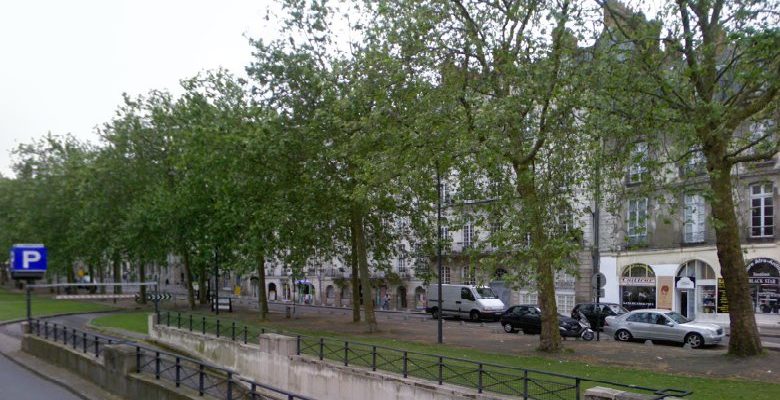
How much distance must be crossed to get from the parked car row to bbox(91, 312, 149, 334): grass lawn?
1771 cm

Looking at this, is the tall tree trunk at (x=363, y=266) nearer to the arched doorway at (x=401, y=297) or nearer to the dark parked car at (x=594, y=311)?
the dark parked car at (x=594, y=311)

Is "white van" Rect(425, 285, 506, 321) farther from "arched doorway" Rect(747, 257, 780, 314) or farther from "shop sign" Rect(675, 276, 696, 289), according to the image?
"arched doorway" Rect(747, 257, 780, 314)

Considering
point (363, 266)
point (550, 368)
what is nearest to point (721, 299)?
point (363, 266)

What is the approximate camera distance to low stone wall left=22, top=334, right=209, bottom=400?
12309 mm

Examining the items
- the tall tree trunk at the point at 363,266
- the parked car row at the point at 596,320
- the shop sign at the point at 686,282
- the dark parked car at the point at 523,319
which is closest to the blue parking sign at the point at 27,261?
the tall tree trunk at the point at 363,266

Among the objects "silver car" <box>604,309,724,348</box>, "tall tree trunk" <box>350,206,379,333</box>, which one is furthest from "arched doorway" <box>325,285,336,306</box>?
"silver car" <box>604,309,724,348</box>

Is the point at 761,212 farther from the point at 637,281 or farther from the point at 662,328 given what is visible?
the point at 662,328

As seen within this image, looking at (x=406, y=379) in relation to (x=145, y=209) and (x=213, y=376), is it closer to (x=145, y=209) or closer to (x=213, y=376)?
(x=213, y=376)

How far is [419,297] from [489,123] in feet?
130

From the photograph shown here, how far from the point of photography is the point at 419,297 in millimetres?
55500

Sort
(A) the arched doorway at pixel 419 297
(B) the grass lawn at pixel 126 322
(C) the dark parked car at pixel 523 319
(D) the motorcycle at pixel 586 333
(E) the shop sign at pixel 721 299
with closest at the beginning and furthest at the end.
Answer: (D) the motorcycle at pixel 586 333, (C) the dark parked car at pixel 523 319, (B) the grass lawn at pixel 126 322, (E) the shop sign at pixel 721 299, (A) the arched doorway at pixel 419 297

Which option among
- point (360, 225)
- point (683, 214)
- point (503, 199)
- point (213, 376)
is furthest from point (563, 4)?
point (683, 214)

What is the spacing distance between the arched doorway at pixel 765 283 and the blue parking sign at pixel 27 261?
108 feet

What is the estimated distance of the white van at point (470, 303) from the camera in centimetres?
4106
